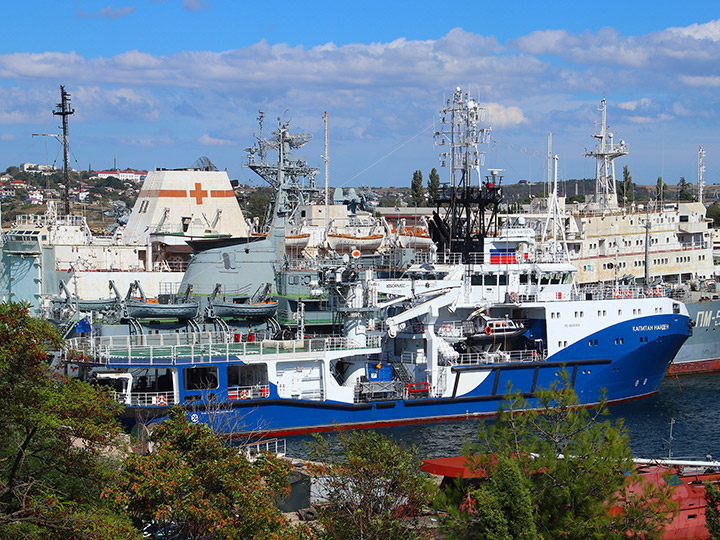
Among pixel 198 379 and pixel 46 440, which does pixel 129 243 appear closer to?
pixel 198 379

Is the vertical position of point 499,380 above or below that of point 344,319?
below

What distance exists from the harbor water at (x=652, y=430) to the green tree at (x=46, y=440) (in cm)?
906

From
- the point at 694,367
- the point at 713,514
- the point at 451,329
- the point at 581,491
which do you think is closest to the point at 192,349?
the point at 451,329

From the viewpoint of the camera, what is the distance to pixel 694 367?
140 ft


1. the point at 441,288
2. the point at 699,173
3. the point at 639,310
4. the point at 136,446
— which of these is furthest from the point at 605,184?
the point at 136,446

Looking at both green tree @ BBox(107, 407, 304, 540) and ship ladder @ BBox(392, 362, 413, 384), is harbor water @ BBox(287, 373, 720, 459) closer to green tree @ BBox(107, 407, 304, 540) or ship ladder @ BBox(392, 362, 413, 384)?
ship ladder @ BBox(392, 362, 413, 384)

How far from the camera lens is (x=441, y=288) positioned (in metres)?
31.6

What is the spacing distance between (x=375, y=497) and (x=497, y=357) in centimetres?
1696

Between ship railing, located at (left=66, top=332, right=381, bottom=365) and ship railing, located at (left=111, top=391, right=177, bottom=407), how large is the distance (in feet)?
3.25

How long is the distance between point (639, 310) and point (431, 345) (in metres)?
8.16

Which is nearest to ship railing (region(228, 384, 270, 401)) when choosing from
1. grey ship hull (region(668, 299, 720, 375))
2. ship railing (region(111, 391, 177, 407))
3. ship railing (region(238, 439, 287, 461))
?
ship railing (region(238, 439, 287, 461))

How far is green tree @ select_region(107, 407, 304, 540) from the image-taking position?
13.7 m

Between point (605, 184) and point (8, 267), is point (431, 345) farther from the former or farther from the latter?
point (605, 184)

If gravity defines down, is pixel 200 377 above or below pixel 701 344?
above
